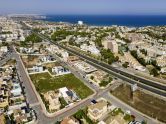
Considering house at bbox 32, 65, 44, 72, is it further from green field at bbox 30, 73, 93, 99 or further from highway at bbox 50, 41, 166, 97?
highway at bbox 50, 41, 166, 97

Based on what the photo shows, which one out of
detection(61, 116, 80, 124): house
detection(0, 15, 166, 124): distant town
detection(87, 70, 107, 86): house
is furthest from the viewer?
Result: detection(87, 70, 107, 86): house

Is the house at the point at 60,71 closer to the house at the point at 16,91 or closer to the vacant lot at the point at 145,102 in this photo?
the house at the point at 16,91

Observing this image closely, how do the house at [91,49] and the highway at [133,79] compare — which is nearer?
the highway at [133,79]

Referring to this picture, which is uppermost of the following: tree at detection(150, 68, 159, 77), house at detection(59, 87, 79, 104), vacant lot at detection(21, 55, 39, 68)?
tree at detection(150, 68, 159, 77)

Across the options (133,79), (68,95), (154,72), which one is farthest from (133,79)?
(68,95)

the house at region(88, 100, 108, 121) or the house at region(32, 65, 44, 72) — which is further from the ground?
the house at region(88, 100, 108, 121)

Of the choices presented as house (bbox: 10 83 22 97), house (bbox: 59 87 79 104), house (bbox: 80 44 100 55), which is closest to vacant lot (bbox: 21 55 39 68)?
house (bbox: 10 83 22 97)

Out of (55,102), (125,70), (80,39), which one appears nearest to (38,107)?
(55,102)

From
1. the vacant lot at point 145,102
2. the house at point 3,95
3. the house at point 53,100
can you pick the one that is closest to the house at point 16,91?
the house at point 3,95
